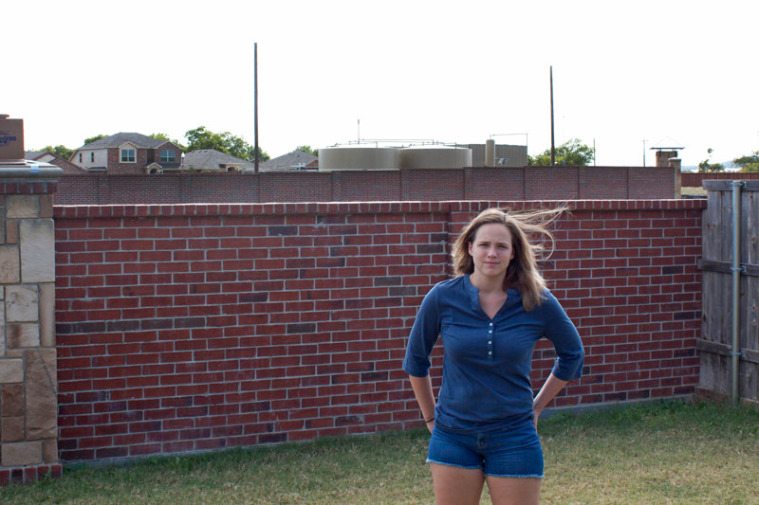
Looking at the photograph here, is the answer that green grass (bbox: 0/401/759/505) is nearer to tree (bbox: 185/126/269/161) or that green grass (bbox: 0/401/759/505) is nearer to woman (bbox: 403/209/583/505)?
woman (bbox: 403/209/583/505)

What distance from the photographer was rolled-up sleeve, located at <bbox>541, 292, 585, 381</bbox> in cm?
373

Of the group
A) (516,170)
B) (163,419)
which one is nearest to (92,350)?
(163,419)

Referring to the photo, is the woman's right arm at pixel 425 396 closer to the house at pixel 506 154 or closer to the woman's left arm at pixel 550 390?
the woman's left arm at pixel 550 390

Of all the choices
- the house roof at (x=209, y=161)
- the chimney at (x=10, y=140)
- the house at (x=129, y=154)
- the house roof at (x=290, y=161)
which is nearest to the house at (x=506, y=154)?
the house roof at (x=290, y=161)

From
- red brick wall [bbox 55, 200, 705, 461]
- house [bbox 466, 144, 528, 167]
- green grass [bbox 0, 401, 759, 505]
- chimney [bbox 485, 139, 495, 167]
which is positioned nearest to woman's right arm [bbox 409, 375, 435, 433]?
green grass [bbox 0, 401, 759, 505]

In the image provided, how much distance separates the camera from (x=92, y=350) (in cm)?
655

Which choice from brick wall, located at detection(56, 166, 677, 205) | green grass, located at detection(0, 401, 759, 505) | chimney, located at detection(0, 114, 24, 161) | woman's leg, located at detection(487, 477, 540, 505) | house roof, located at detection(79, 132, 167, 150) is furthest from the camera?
house roof, located at detection(79, 132, 167, 150)

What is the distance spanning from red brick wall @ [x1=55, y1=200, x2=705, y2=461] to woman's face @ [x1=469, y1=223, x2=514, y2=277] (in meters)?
3.28

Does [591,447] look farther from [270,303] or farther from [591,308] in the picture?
[270,303]

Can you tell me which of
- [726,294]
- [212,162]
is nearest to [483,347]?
[726,294]

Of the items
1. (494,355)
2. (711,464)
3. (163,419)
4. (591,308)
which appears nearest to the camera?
(494,355)

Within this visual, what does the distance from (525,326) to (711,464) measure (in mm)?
3229

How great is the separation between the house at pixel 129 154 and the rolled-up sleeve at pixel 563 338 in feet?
214

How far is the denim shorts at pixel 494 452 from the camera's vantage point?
11.6ft
